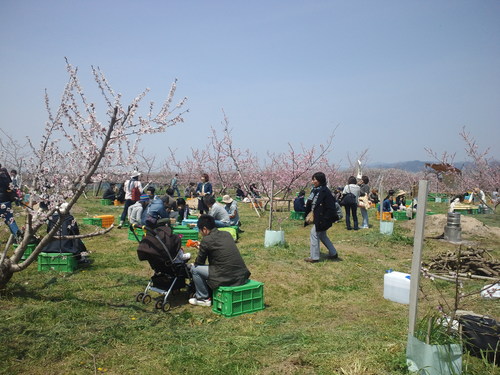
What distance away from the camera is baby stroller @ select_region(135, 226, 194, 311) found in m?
5.30

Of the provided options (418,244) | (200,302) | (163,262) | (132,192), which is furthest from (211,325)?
(132,192)

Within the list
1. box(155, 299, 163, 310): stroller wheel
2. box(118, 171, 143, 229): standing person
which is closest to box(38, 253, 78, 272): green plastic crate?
box(155, 299, 163, 310): stroller wheel

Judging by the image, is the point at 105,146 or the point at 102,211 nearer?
the point at 105,146

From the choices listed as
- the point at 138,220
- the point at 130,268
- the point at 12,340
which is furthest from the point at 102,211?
the point at 12,340

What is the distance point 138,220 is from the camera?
9.89 meters

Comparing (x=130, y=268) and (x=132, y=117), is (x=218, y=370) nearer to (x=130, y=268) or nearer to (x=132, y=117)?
(x=132, y=117)

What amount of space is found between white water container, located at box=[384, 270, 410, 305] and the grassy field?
18 cm

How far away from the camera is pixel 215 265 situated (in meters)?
5.34

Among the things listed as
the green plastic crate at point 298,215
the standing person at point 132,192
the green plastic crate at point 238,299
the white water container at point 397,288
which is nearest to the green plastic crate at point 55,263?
the green plastic crate at point 238,299

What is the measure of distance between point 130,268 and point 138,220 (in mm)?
2749

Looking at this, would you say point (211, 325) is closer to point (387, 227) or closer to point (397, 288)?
point (397, 288)

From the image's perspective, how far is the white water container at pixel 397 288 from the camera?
575 cm

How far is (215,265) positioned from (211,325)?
0.83 meters

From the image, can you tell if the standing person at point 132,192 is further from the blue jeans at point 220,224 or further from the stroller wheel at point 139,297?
the stroller wheel at point 139,297
